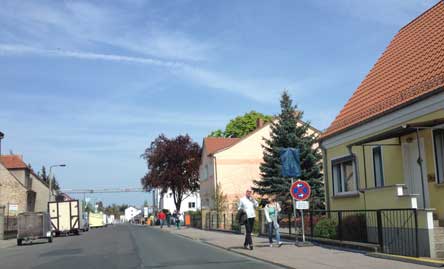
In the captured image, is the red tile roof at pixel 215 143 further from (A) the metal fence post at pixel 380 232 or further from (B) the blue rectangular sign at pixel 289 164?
(A) the metal fence post at pixel 380 232

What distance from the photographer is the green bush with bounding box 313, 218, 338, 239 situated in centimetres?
1825

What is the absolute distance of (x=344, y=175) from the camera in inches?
850

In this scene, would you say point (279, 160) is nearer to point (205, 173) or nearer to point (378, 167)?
point (378, 167)

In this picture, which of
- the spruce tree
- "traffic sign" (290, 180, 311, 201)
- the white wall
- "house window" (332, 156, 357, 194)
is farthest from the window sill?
the white wall

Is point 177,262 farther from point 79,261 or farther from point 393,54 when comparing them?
point 393,54

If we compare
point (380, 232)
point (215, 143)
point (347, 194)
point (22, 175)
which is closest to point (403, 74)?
point (347, 194)

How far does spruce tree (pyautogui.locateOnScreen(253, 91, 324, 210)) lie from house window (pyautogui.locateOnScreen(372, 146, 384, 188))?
561 inches

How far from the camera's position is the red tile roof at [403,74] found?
16480mm

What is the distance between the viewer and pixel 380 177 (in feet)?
61.3

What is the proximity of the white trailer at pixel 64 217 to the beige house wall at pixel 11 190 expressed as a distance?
1651 centimetres

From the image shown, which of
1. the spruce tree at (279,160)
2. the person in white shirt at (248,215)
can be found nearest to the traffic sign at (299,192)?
the person in white shirt at (248,215)

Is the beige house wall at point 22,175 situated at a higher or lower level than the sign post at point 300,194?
higher

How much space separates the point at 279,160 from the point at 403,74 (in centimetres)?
1680

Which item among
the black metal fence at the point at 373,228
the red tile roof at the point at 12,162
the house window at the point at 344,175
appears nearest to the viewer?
the black metal fence at the point at 373,228
